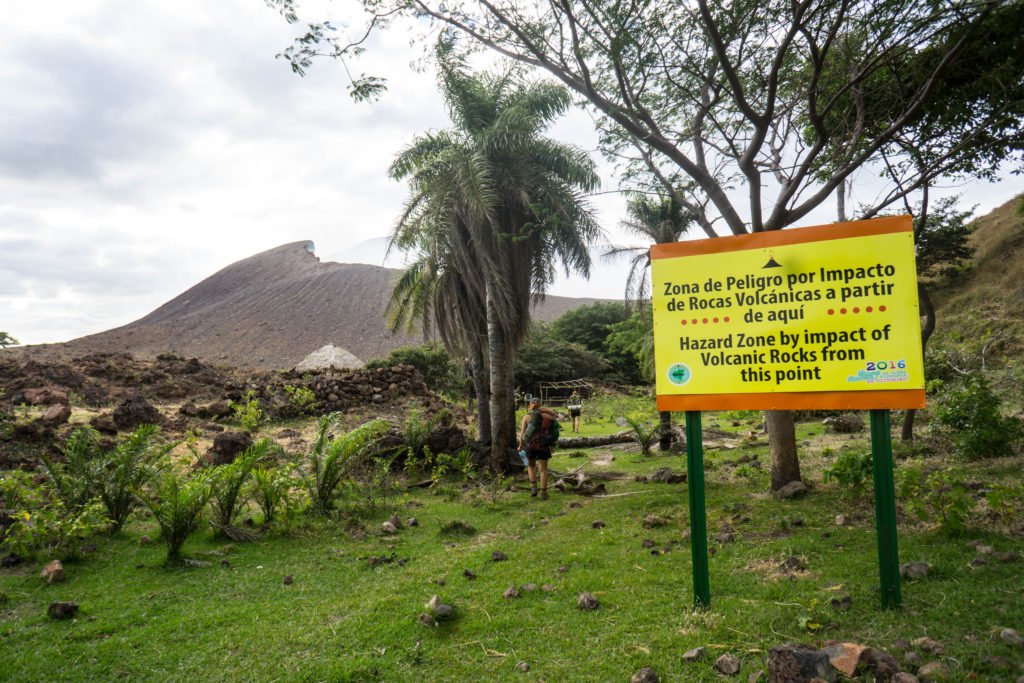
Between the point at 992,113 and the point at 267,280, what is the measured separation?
66.4 meters

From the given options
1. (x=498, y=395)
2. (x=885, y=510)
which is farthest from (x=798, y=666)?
(x=498, y=395)

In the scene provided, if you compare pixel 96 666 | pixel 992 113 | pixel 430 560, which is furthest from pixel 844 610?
pixel 992 113

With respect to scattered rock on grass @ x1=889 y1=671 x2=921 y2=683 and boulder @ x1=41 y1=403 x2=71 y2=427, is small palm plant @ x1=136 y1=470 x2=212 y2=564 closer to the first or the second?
scattered rock on grass @ x1=889 y1=671 x2=921 y2=683

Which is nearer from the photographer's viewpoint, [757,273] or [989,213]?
[757,273]

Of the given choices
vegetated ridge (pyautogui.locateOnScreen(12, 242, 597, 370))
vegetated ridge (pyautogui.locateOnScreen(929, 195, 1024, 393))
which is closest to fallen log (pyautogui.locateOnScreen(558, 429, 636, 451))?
vegetated ridge (pyautogui.locateOnScreen(929, 195, 1024, 393))

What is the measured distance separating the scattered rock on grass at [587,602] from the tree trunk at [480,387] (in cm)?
956

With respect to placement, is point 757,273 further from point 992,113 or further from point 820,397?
point 992,113

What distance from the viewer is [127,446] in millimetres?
6367

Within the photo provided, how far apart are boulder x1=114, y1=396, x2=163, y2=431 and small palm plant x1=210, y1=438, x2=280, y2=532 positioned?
692cm

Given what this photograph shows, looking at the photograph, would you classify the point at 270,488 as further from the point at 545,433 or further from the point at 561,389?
the point at 561,389

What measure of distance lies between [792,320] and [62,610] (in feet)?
18.6

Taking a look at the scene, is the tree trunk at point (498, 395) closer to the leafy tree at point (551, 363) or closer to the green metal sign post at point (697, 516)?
the green metal sign post at point (697, 516)

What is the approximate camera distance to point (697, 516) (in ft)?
13.2

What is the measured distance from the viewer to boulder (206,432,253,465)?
31.3ft
